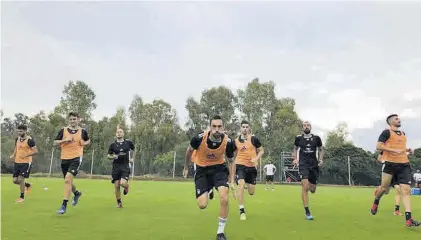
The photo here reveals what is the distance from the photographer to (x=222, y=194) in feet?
26.5

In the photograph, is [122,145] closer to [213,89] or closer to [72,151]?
[72,151]

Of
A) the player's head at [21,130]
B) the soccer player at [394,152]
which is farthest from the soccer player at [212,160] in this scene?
the player's head at [21,130]

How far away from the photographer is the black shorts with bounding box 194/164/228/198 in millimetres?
8500

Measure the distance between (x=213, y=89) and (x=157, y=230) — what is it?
203ft

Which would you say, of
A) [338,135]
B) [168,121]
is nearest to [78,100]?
[168,121]

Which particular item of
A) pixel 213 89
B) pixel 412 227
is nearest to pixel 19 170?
pixel 412 227

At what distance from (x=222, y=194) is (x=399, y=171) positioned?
15.3ft

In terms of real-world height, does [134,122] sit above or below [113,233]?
above

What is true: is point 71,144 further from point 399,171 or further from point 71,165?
Result: point 399,171

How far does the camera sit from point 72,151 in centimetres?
→ 1162

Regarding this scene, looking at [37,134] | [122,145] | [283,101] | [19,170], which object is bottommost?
[19,170]

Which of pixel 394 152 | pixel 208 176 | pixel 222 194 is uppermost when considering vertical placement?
pixel 394 152

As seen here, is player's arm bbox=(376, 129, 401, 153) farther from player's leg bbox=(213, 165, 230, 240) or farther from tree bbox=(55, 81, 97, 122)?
tree bbox=(55, 81, 97, 122)

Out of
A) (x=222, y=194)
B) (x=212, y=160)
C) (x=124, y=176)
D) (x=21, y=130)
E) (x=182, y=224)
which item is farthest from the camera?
(x=21, y=130)
